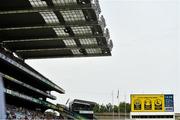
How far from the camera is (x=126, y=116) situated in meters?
112

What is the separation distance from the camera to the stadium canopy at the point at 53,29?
42.5 metres

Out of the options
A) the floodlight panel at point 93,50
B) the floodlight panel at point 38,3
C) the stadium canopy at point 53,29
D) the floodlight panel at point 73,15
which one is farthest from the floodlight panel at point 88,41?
the floodlight panel at point 38,3

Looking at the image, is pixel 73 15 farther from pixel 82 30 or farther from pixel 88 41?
pixel 88 41

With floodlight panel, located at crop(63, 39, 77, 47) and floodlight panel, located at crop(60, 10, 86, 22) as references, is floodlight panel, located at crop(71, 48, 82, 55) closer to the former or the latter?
floodlight panel, located at crop(63, 39, 77, 47)

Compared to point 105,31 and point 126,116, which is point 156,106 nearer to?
point 126,116

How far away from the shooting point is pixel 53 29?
49188 mm

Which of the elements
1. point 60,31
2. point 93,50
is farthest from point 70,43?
point 60,31

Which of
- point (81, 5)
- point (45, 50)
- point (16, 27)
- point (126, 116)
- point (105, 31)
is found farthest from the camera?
point (126, 116)

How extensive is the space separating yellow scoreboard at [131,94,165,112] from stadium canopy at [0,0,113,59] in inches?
1248

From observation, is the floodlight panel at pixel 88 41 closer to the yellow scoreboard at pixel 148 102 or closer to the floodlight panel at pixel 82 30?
the floodlight panel at pixel 82 30

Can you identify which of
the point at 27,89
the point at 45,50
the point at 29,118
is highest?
the point at 45,50

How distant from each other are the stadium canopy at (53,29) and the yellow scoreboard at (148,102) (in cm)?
3170

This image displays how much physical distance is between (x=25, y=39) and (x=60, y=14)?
→ 9.00 m

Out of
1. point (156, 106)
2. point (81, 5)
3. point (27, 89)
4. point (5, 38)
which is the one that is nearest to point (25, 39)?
point (5, 38)
